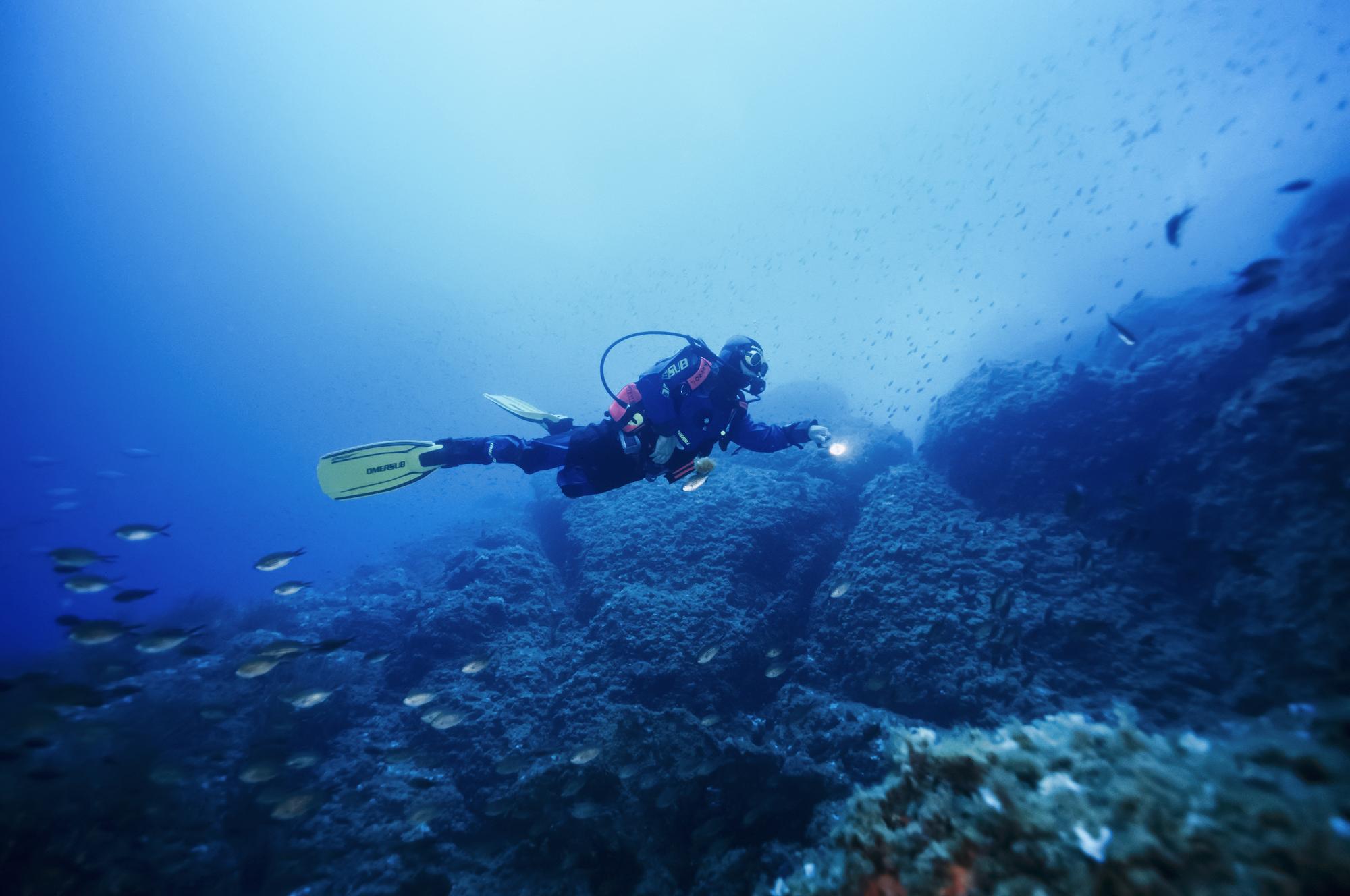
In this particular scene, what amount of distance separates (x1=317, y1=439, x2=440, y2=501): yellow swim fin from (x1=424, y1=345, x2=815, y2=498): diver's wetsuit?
57cm

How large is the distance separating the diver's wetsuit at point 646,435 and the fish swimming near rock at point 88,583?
19.2ft

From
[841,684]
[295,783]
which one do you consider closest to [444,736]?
[295,783]

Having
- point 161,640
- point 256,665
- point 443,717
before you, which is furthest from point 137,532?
point 443,717

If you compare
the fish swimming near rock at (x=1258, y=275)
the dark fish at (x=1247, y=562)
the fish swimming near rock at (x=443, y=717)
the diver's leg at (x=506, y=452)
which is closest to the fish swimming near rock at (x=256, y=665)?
the fish swimming near rock at (x=443, y=717)

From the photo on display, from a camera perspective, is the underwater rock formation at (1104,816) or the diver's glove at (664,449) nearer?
the underwater rock formation at (1104,816)

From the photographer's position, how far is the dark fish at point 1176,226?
6.43m

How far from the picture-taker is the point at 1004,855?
2.29m

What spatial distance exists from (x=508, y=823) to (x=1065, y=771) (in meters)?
5.94

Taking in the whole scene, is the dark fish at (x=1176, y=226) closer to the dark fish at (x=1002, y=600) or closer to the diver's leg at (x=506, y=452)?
the dark fish at (x=1002, y=600)

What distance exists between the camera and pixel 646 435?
6.04 meters

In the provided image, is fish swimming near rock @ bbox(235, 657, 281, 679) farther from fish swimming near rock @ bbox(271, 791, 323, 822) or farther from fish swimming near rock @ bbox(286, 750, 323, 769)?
fish swimming near rock @ bbox(271, 791, 323, 822)

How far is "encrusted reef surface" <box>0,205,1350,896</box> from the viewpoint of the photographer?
244 centimetres

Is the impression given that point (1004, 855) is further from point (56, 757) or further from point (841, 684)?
point (56, 757)

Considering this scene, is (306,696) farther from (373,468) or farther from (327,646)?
(373,468)
